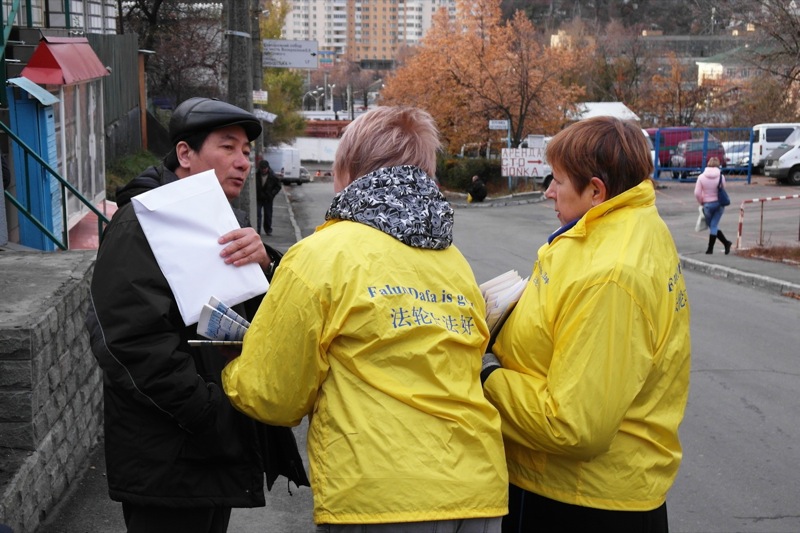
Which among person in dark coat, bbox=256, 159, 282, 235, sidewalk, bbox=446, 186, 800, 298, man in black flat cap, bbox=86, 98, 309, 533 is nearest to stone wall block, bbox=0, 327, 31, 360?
man in black flat cap, bbox=86, 98, 309, 533

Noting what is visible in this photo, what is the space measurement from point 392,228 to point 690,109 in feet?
187

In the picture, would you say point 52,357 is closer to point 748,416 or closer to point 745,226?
point 748,416

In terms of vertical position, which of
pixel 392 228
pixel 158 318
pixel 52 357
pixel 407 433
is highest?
pixel 392 228

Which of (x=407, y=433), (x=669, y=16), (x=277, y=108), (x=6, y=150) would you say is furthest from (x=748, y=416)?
(x=669, y=16)

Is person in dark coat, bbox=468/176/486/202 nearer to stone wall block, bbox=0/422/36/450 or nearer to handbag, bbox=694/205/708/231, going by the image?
handbag, bbox=694/205/708/231

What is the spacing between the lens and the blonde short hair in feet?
8.82

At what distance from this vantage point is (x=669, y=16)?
113 metres

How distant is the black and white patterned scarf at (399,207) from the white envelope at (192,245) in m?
0.39

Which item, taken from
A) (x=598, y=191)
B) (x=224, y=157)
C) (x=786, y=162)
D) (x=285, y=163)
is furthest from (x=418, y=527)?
(x=285, y=163)

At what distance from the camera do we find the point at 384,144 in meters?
2.69

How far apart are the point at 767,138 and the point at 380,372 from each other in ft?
140

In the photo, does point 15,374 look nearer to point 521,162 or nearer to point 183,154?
point 183,154

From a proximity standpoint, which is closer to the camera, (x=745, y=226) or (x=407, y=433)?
(x=407, y=433)

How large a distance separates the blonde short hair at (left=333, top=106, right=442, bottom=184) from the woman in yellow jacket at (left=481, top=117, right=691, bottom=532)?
44 cm
